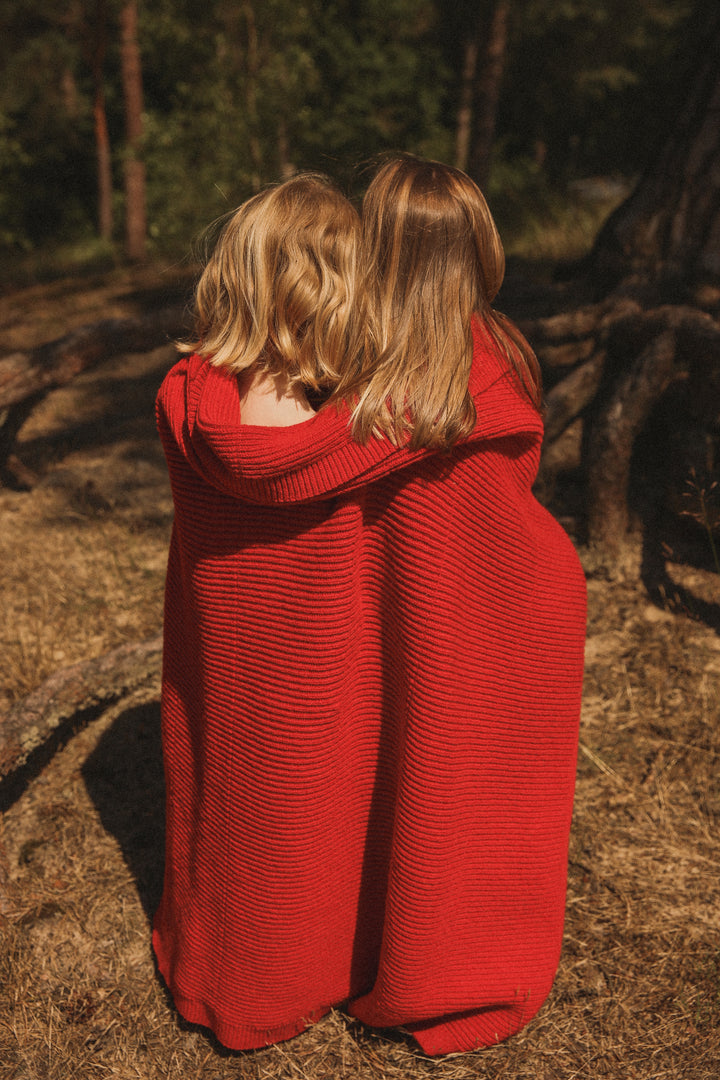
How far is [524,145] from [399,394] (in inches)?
1094

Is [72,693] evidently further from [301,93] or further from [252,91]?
[301,93]

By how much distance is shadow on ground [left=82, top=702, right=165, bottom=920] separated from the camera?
291 centimetres

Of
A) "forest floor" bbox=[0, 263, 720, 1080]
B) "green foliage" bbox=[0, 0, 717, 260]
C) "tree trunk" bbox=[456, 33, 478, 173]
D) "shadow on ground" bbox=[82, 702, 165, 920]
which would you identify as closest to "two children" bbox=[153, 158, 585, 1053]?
"forest floor" bbox=[0, 263, 720, 1080]

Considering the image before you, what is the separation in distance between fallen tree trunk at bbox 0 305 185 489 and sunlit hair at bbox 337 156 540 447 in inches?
128

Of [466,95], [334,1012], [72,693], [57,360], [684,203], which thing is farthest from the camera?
[466,95]

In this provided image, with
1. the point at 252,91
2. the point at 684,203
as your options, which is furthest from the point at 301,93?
the point at 684,203

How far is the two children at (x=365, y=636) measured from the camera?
1.59 meters

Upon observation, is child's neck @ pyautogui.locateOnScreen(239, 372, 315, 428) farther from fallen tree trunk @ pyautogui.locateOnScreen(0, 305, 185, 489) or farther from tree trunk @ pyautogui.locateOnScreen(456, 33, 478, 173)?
tree trunk @ pyautogui.locateOnScreen(456, 33, 478, 173)

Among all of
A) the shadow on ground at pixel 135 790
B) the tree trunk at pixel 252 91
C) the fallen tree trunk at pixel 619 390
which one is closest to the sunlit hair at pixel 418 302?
the shadow on ground at pixel 135 790

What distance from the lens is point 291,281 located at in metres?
1.55

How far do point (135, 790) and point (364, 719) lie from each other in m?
1.62

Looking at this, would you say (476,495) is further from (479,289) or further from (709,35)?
(709,35)

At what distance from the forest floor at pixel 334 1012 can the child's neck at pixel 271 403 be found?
1.84 meters

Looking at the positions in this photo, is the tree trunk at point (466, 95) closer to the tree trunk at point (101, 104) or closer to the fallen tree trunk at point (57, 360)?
the tree trunk at point (101, 104)
